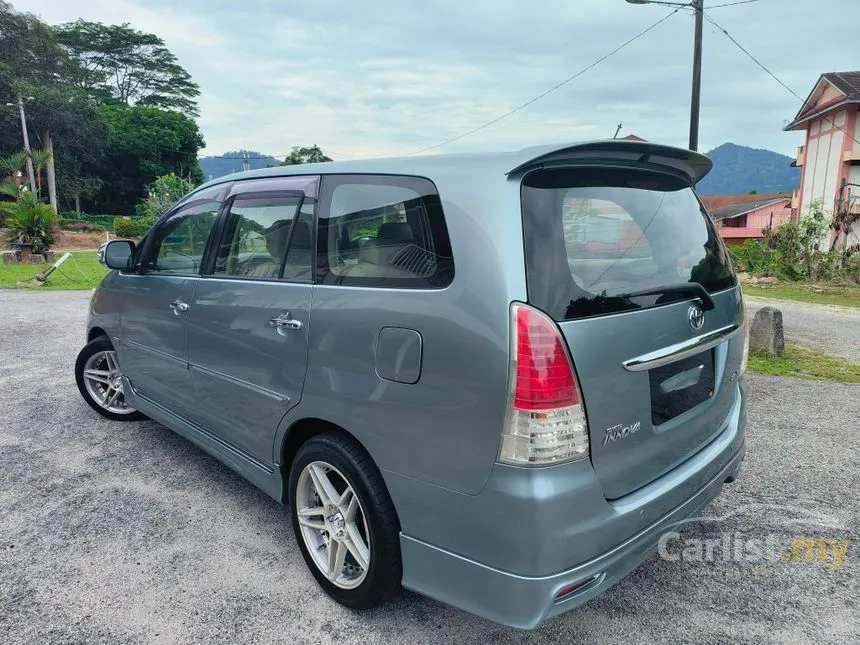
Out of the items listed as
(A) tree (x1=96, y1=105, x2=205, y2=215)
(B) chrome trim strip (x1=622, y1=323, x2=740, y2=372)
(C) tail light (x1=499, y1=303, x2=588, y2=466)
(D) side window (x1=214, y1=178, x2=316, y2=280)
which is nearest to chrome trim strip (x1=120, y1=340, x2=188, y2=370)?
(D) side window (x1=214, y1=178, x2=316, y2=280)

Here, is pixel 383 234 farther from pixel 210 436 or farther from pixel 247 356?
pixel 210 436

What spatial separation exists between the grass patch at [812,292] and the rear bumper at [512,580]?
466 inches

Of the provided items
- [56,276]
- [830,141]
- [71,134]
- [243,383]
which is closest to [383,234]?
[243,383]

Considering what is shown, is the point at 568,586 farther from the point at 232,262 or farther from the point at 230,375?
the point at 232,262

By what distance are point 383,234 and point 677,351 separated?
1.16 meters

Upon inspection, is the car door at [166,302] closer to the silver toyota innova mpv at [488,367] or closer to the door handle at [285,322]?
the silver toyota innova mpv at [488,367]

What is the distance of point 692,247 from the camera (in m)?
2.40

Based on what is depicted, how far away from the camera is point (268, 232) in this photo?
9.14 feet

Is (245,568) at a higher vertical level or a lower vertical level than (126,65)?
lower

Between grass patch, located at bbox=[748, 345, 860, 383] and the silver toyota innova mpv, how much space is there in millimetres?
3913

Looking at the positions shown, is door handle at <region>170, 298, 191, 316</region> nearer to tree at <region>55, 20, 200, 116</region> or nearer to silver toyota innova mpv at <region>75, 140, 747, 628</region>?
silver toyota innova mpv at <region>75, 140, 747, 628</region>

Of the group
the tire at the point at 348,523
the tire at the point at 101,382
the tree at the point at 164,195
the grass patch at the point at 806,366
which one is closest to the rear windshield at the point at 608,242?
the tire at the point at 348,523

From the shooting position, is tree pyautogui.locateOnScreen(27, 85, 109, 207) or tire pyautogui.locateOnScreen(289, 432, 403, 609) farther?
tree pyautogui.locateOnScreen(27, 85, 109, 207)

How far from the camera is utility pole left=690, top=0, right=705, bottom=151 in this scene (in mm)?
11578
